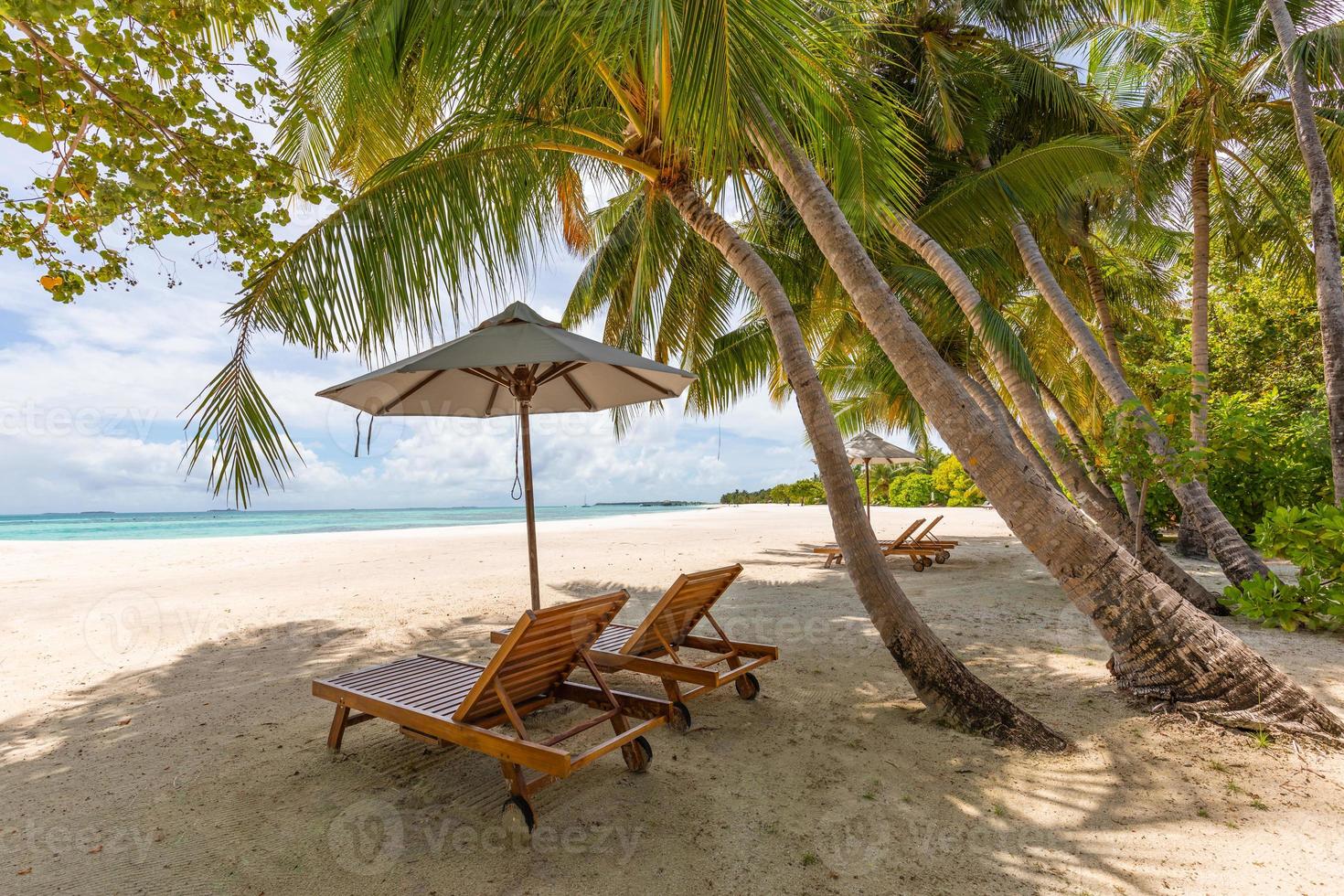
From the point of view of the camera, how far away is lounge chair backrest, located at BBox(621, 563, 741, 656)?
13.0 feet

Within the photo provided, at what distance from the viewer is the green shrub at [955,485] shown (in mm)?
26453

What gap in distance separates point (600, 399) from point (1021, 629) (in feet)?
14.6

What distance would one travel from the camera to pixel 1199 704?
11.5ft

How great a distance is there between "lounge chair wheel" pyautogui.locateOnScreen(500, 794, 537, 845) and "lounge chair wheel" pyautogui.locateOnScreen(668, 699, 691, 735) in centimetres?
111

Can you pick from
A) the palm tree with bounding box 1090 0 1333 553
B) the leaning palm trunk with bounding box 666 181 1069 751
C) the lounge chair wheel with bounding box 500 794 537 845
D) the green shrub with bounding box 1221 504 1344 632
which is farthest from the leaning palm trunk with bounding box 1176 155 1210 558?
the lounge chair wheel with bounding box 500 794 537 845

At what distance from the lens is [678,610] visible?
13.6 feet

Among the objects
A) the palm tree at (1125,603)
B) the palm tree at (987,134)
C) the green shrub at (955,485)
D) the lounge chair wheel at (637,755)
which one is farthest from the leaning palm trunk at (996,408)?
the green shrub at (955,485)

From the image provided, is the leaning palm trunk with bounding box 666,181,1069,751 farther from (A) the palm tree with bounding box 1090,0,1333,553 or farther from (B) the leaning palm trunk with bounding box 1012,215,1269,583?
(A) the palm tree with bounding box 1090,0,1333,553

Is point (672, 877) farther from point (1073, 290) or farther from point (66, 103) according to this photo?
point (1073, 290)

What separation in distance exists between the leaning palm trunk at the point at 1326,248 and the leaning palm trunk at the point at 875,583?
589 centimetres

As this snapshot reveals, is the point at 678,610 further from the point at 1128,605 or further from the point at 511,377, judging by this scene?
the point at 1128,605

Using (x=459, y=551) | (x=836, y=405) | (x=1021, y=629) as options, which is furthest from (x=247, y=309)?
(x=836, y=405)

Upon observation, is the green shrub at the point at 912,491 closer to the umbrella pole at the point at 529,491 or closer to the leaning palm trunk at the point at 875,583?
the leaning palm trunk at the point at 875,583

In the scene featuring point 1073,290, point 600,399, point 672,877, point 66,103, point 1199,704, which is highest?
point 1073,290
